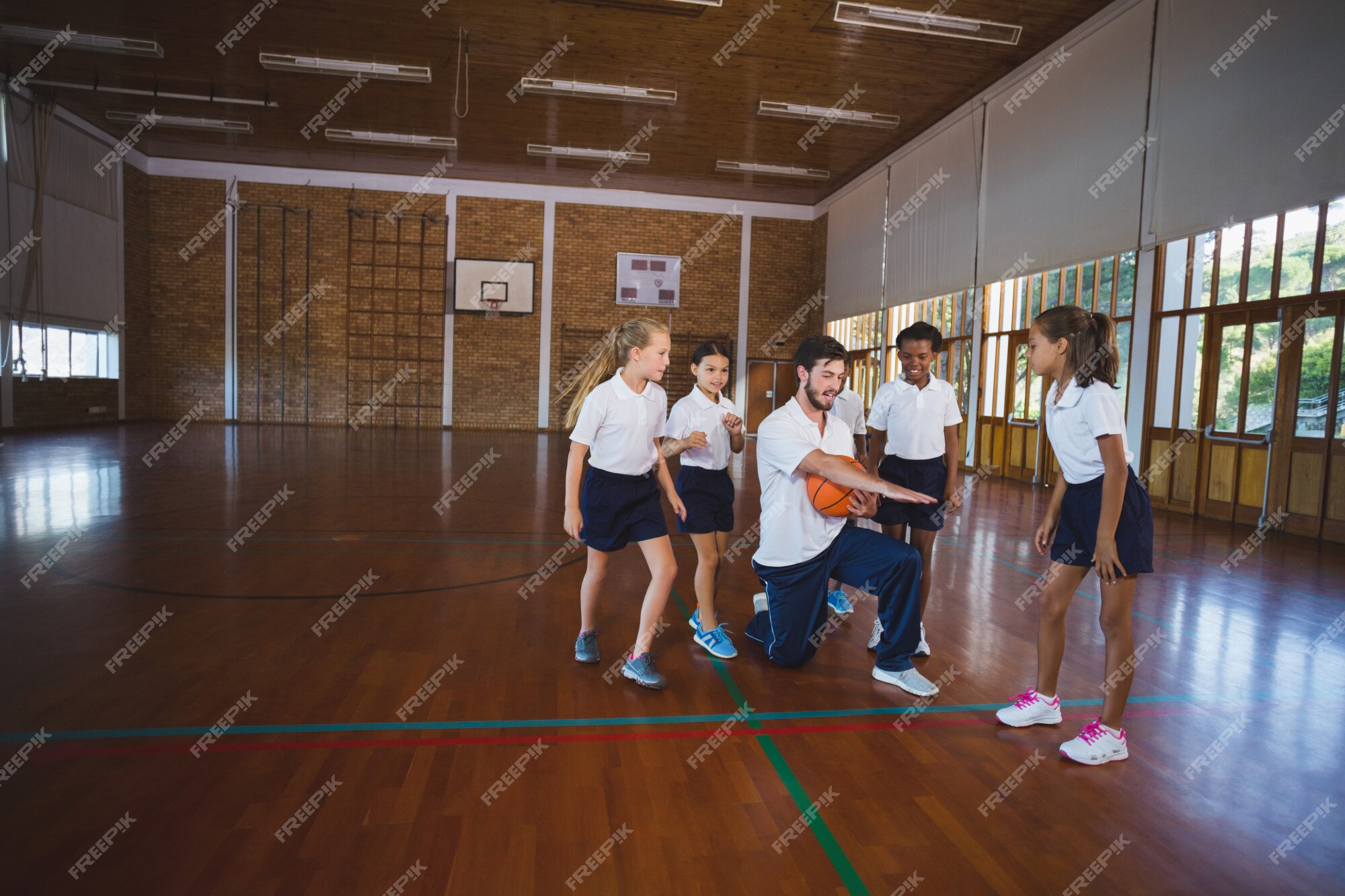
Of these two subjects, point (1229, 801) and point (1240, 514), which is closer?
point (1229, 801)

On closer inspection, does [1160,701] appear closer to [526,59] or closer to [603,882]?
[603,882]

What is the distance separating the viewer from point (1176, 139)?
7895 millimetres

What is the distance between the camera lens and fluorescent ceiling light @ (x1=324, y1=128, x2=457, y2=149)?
14453mm

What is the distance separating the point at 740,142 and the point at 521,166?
4874mm

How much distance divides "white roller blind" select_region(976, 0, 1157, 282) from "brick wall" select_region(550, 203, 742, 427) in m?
7.81

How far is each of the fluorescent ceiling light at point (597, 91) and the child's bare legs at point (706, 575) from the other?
31.9ft

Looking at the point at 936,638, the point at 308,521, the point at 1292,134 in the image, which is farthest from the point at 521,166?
the point at 936,638

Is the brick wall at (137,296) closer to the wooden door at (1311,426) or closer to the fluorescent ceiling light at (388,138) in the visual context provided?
the fluorescent ceiling light at (388,138)

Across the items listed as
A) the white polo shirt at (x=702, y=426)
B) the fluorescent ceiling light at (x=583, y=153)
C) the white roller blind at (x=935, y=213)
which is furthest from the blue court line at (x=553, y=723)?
the fluorescent ceiling light at (x=583, y=153)

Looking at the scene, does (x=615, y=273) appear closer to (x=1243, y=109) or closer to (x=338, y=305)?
(x=338, y=305)

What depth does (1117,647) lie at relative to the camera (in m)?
2.52

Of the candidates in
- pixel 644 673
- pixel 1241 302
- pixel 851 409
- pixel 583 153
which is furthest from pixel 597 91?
pixel 644 673

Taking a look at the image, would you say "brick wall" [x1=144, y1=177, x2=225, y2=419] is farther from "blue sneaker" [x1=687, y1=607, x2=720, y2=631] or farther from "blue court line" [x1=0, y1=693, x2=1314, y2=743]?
"blue court line" [x1=0, y1=693, x2=1314, y2=743]

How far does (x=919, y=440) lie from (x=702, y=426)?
38.7 inches
